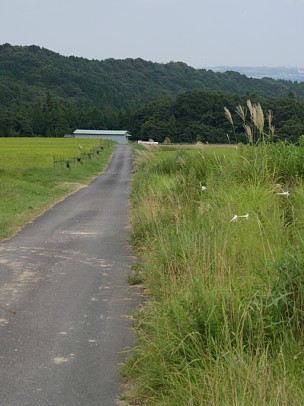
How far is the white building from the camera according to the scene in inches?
4118

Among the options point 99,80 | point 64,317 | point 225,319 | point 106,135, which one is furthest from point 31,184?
point 99,80

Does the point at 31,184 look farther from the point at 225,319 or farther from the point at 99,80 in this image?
the point at 99,80

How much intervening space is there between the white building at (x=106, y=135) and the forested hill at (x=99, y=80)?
628 inches

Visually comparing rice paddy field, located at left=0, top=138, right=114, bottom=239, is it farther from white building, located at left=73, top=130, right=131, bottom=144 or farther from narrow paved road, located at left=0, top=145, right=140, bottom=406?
white building, located at left=73, top=130, right=131, bottom=144

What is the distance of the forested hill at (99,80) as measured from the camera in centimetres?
12625

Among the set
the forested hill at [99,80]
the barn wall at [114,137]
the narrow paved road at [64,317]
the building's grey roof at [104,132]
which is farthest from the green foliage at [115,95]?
the narrow paved road at [64,317]

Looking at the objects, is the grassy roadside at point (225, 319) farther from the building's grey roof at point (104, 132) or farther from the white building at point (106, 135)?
the building's grey roof at point (104, 132)

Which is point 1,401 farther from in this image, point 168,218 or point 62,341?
point 168,218

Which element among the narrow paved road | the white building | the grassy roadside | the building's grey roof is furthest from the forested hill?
the grassy roadside

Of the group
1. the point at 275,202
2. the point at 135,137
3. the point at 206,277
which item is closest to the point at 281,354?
the point at 206,277

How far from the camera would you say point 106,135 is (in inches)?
4274

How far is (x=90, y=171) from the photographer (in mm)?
39562

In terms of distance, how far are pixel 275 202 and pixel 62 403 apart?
4.63 metres

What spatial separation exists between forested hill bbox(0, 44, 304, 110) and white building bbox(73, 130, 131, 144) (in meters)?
16.0
